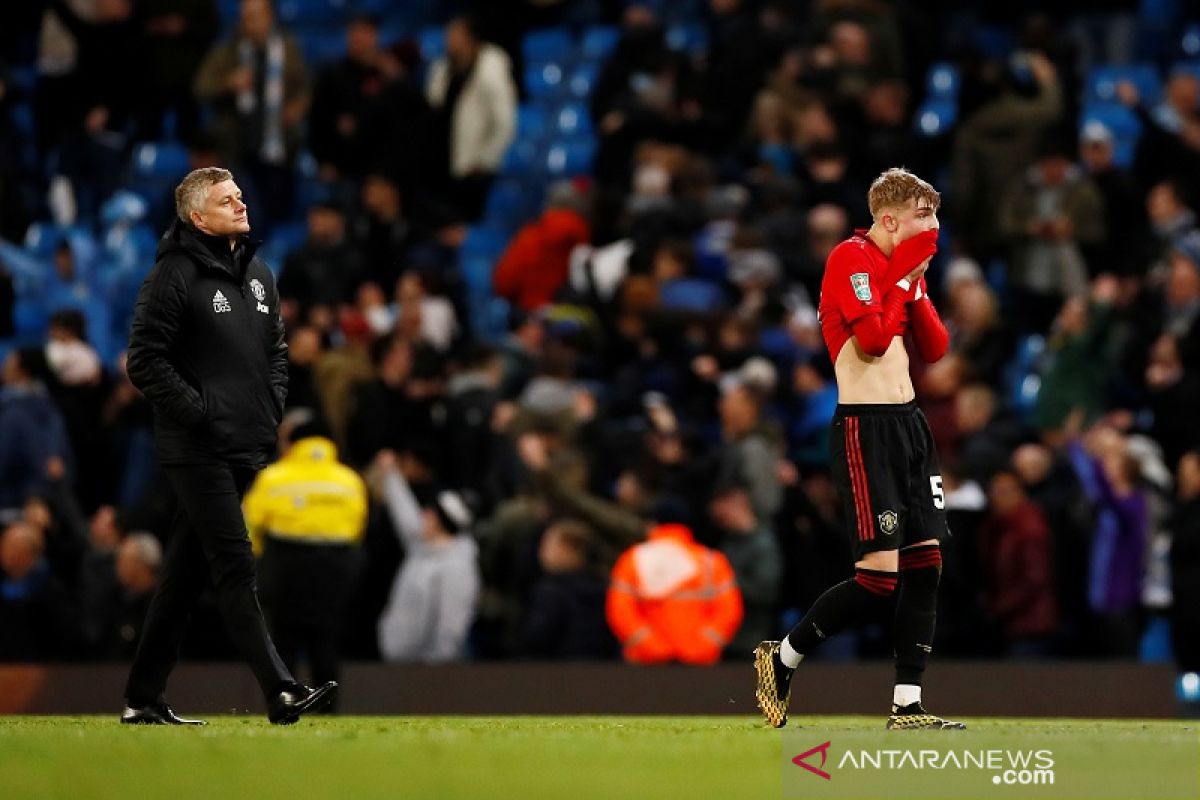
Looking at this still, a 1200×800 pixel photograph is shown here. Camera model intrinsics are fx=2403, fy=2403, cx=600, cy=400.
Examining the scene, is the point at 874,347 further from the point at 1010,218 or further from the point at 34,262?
the point at 34,262

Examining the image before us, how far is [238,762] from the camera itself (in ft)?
24.9

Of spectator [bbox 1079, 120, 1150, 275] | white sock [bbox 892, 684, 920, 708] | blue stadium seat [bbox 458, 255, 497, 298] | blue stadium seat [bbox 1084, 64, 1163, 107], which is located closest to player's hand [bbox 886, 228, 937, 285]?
white sock [bbox 892, 684, 920, 708]

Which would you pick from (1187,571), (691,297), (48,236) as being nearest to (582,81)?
(48,236)

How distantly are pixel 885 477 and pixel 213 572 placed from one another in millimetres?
2584

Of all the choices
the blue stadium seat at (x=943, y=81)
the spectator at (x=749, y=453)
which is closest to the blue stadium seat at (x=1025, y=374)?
the spectator at (x=749, y=453)

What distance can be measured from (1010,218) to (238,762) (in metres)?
11.6

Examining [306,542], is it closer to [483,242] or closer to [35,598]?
[35,598]

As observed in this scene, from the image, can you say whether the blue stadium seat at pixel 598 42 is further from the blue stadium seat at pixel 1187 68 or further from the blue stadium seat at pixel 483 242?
the blue stadium seat at pixel 1187 68

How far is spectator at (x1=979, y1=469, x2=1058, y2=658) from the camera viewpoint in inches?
571

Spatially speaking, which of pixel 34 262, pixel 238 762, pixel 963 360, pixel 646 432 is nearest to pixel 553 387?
pixel 646 432

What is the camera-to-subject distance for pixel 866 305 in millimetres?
8992

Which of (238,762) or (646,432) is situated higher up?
(646,432)

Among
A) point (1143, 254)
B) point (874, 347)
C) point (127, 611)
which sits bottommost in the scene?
point (127, 611)

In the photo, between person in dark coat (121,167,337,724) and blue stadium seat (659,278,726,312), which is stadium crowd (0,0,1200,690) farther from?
person in dark coat (121,167,337,724)
